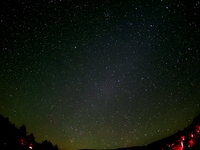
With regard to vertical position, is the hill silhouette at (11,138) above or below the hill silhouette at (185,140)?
above

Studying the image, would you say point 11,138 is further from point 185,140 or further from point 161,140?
point 185,140

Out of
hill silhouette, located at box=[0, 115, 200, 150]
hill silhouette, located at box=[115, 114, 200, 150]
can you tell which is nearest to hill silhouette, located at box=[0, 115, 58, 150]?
hill silhouette, located at box=[0, 115, 200, 150]

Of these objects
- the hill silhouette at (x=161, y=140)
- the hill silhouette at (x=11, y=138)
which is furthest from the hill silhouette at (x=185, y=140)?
the hill silhouette at (x=11, y=138)

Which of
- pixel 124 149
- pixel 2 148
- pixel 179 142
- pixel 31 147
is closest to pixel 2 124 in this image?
pixel 2 148

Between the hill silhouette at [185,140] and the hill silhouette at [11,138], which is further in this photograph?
the hill silhouette at [11,138]

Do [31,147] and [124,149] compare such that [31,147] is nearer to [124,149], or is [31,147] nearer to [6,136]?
[6,136]

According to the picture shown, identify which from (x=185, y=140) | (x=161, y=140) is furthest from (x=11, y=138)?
(x=185, y=140)

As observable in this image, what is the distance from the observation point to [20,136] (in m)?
8.98

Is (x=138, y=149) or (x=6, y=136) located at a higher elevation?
(x=6, y=136)

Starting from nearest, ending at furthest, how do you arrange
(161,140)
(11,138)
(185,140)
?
(185,140), (161,140), (11,138)

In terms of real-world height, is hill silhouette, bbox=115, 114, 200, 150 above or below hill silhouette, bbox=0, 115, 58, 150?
below

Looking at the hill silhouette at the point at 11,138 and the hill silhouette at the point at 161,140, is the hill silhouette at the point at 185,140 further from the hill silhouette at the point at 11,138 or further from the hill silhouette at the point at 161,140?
the hill silhouette at the point at 11,138

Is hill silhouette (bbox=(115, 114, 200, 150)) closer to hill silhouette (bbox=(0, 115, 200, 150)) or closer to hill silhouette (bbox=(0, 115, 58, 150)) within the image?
hill silhouette (bbox=(0, 115, 200, 150))

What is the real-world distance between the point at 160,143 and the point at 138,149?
2.04m
